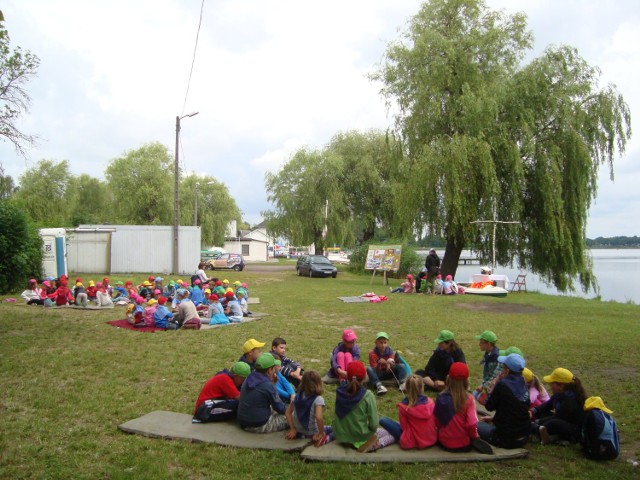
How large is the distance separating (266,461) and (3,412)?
11.1 feet

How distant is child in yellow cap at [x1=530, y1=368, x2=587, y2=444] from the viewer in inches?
203

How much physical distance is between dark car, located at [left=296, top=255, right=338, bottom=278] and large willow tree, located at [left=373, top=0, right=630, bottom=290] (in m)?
9.01

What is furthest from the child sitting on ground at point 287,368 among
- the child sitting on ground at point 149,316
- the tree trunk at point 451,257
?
the tree trunk at point 451,257

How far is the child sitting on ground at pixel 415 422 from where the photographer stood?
500cm

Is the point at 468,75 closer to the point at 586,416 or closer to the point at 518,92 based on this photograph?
the point at 518,92

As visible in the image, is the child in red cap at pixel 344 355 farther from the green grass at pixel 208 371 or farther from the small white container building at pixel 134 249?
the small white container building at pixel 134 249

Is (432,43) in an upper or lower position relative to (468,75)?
upper

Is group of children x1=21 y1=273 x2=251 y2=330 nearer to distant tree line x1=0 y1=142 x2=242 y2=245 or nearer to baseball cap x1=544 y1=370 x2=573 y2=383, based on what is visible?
baseball cap x1=544 y1=370 x2=573 y2=383

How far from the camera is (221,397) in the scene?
19.3 feet

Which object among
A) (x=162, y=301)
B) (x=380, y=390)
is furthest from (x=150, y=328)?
(x=380, y=390)

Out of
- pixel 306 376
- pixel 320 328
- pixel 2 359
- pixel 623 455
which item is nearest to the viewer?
pixel 623 455

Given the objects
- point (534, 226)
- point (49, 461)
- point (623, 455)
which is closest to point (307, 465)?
point (49, 461)

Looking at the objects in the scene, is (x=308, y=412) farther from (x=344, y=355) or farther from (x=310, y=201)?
(x=310, y=201)

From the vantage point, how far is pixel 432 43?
2248 cm
